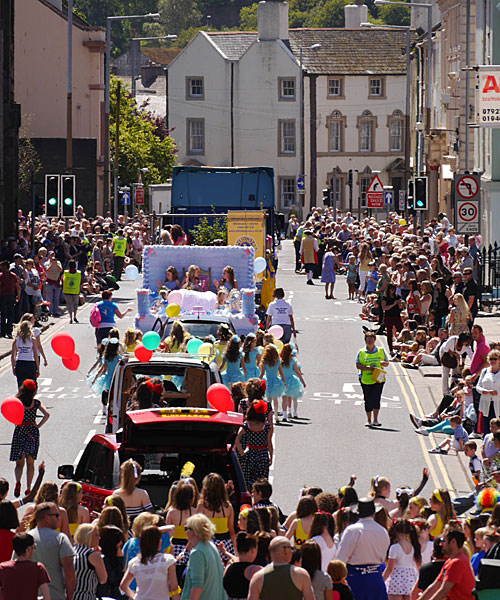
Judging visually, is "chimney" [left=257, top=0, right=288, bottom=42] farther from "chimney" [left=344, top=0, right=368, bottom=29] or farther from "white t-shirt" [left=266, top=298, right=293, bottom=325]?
"white t-shirt" [left=266, top=298, right=293, bottom=325]

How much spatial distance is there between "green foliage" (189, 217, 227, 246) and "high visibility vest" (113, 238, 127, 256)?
968 centimetres

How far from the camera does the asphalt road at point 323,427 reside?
58.2ft

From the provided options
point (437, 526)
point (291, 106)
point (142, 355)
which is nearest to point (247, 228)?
point (142, 355)

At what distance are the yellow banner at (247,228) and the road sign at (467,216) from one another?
473cm

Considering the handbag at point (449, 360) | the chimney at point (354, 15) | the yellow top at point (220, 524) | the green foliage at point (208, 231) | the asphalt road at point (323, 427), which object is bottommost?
the asphalt road at point (323, 427)

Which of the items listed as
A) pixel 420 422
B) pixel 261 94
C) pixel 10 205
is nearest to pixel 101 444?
pixel 420 422

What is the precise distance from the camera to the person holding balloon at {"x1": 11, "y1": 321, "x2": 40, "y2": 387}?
67.5 ft

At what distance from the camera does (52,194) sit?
3631 centimetres

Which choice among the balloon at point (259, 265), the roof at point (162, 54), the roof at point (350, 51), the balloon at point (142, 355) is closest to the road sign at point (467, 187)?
the balloon at point (259, 265)

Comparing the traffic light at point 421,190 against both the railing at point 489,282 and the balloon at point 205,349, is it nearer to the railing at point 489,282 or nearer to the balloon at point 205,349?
the railing at point 489,282

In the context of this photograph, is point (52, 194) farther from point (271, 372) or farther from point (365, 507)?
point (365, 507)

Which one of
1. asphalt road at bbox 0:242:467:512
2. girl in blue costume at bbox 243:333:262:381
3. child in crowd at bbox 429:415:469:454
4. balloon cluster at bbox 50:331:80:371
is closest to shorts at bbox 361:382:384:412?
asphalt road at bbox 0:242:467:512

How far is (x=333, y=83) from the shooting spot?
87000 mm

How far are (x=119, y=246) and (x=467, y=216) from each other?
53.1 ft
